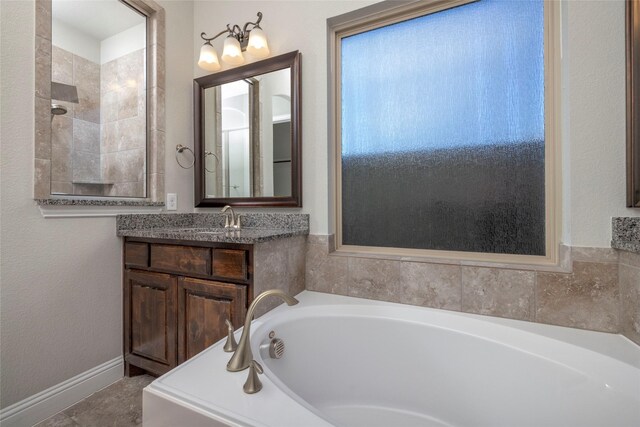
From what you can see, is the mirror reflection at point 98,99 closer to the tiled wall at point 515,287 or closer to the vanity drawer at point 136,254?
the vanity drawer at point 136,254

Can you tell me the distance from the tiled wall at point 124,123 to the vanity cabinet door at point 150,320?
1.95 feet

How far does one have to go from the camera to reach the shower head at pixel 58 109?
1.44 m

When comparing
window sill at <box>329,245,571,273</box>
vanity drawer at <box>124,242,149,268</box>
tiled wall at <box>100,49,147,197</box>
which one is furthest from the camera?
tiled wall at <box>100,49,147,197</box>

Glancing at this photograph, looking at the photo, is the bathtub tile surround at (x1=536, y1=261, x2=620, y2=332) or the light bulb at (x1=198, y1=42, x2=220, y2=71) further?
the light bulb at (x1=198, y1=42, x2=220, y2=71)

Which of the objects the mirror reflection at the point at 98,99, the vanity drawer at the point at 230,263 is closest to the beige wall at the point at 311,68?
the vanity drawer at the point at 230,263

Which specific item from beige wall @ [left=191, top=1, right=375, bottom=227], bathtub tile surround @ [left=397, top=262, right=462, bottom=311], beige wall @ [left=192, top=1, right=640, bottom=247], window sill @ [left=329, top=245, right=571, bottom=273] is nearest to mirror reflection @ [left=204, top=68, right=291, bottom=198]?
beige wall @ [left=191, top=1, right=375, bottom=227]

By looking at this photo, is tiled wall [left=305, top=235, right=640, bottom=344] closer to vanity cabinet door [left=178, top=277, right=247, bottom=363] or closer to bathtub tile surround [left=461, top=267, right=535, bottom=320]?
bathtub tile surround [left=461, top=267, right=535, bottom=320]

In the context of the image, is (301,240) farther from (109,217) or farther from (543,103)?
(543,103)

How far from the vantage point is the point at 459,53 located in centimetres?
144

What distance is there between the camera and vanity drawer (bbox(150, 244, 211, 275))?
140cm

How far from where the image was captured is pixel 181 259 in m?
1.47

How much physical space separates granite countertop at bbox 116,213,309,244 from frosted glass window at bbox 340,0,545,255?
1.18 feet

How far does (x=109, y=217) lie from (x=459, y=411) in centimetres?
204

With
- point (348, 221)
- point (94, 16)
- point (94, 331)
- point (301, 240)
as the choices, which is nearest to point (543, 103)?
point (348, 221)
